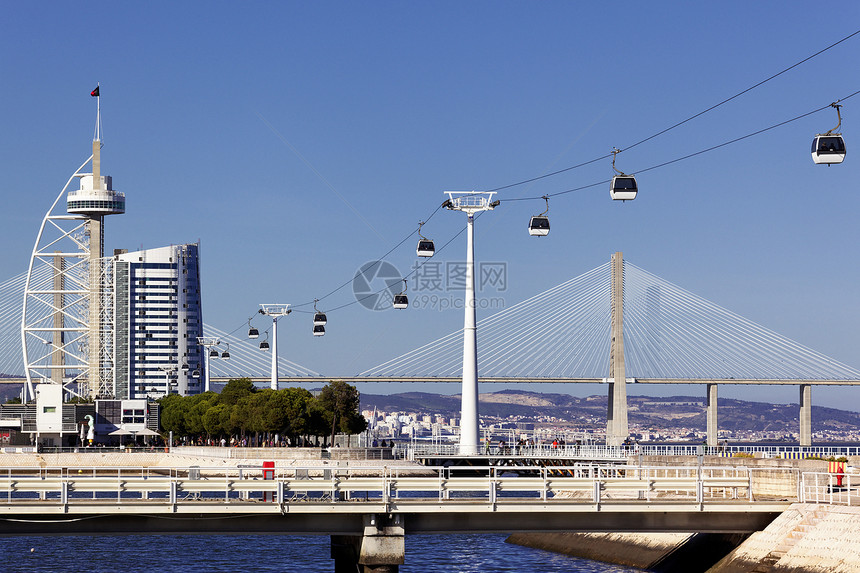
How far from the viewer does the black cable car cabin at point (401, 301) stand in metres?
61.2

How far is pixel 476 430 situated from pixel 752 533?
2706 centimetres

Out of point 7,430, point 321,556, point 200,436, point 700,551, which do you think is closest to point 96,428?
point 7,430

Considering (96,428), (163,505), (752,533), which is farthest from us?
(96,428)

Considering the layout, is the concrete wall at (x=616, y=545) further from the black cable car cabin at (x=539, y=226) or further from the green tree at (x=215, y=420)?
the green tree at (x=215, y=420)

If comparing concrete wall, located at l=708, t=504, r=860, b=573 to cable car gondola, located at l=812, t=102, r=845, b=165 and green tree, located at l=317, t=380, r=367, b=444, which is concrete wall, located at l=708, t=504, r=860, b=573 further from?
green tree, located at l=317, t=380, r=367, b=444

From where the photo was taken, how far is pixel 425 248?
53125 millimetres

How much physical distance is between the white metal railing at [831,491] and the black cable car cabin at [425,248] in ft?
58.9

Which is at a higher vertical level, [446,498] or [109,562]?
[446,498]

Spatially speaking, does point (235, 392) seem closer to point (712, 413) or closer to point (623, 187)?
point (712, 413)

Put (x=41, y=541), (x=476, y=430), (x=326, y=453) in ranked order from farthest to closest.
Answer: (x=326, y=453)
(x=476, y=430)
(x=41, y=541)

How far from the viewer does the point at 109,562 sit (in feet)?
161

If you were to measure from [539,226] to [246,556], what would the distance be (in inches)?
680

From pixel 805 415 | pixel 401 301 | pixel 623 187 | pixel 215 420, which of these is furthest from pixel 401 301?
pixel 805 415

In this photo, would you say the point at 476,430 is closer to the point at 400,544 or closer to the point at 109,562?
the point at 109,562
